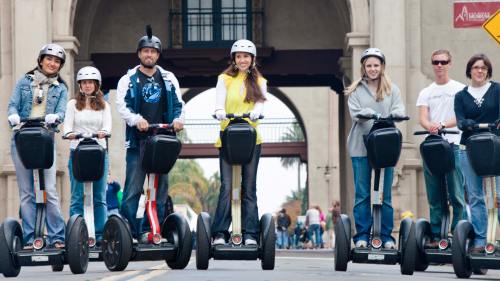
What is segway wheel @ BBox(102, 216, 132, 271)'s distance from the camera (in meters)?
11.0

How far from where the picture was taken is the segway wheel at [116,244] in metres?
11.0

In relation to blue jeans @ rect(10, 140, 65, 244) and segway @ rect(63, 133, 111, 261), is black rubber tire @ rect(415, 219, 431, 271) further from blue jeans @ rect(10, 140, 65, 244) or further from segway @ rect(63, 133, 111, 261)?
blue jeans @ rect(10, 140, 65, 244)

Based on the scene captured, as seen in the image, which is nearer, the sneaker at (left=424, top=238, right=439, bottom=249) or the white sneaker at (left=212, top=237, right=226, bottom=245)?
the white sneaker at (left=212, top=237, right=226, bottom=245)

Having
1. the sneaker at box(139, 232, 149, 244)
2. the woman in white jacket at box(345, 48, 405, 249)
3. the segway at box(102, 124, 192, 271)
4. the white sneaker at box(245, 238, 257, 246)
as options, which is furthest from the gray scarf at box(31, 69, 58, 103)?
the woman in white jacket at box(345, 48, 405, 249)

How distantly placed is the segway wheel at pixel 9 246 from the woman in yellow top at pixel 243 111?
160cm

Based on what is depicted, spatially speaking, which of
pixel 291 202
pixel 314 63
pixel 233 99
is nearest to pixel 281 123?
pixel 314 63

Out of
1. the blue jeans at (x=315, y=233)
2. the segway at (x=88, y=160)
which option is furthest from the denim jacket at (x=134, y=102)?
the blue jeans at (x=315, y=233)

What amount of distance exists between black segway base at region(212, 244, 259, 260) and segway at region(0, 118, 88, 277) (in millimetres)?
1088

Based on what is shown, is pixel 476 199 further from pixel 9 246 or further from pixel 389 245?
pixel 9 246

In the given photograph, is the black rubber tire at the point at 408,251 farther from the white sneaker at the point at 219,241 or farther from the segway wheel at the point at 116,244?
the segway wheel at the point at 116,244

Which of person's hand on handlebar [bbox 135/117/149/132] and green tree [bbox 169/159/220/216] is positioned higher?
person's hand on handlebar [bbox 135/117/149/132]

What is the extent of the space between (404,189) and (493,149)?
472 inches

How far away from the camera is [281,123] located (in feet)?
193

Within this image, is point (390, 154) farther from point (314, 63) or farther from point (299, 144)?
point (299, 144)
